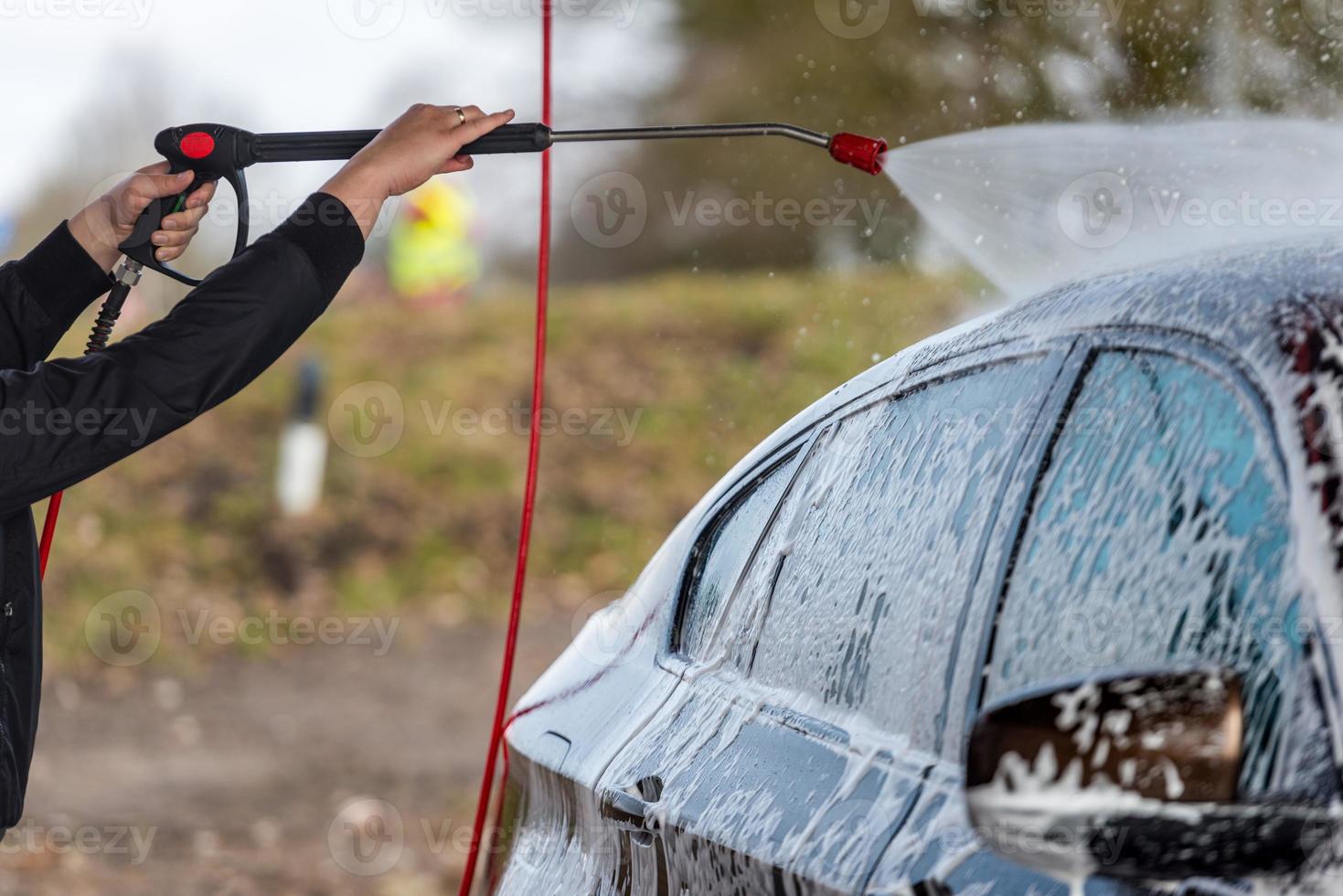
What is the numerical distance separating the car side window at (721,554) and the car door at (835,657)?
1 centimetres

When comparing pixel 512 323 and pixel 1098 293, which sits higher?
pixel 512 323

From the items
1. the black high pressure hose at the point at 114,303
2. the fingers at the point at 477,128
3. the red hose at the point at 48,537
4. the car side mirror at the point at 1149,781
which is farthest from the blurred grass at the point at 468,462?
the car side mirror at the point at 1149,781

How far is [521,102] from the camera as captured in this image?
2073 cm

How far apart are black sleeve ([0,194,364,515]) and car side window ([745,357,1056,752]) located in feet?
2.60

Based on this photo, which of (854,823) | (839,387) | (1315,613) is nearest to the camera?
(1315,613)

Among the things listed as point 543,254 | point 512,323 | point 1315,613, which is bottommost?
point 1315,613

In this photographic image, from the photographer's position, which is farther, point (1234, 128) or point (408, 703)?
point (408, 703)

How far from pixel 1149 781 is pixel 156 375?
5.02ft

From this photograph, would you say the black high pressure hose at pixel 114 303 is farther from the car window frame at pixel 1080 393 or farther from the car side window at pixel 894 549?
the car window frame at pixel 1080 393

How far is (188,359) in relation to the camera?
2357 millimetres

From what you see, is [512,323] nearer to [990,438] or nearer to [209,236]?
[209,236]

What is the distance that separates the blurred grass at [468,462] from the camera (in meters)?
11.8

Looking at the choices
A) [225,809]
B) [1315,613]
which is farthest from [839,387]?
[225,809]

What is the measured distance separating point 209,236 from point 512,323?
6968 millimetres
